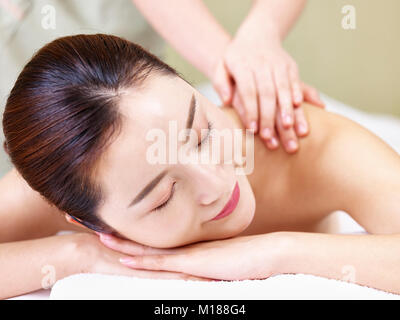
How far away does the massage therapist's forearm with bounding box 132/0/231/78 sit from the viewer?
1211 mm

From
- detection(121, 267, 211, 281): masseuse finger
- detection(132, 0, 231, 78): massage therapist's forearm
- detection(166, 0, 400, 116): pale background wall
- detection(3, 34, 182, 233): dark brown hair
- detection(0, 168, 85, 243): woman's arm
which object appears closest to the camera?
detection(3, 34, 182, 233): dark brown hair

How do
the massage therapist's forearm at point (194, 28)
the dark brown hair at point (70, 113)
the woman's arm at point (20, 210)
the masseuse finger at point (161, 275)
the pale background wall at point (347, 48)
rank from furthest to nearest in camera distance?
the pale background wall at point (347, 48) → the massage therapist's forearm at point (194, 28) → the woman's arm at point (20, 210) → the masseuse finger at point (161, 275) → the dark brown hair at point (70, 113)

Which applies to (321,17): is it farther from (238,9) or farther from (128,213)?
(128,213)

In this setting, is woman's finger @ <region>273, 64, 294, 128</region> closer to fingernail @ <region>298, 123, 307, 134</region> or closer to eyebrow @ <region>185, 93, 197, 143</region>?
fingernail @ <region>298, 123, 307, 134</region>

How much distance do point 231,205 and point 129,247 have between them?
19 centimetres

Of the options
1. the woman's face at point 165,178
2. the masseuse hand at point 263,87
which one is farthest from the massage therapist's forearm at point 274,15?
the woman's face at point 165,178

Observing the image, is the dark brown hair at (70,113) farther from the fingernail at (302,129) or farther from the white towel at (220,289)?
the fingernail at (302,129)

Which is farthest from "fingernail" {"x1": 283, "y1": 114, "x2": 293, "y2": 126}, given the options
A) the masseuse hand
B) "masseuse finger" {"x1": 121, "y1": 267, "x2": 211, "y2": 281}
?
"masseuse finger" {"x1": 121, "y1": 267, "x2": 211, "y2": 281}

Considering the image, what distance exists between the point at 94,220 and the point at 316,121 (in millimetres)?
530

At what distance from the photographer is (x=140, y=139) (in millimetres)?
782

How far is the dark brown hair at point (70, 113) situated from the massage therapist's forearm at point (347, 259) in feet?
1.03

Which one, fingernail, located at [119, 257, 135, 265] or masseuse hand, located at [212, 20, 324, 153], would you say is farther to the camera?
masseuse hand, located at [212, 20, 324, 153]

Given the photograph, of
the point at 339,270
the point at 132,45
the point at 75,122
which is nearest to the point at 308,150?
the point at 339,270

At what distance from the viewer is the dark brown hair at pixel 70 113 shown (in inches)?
30.2
